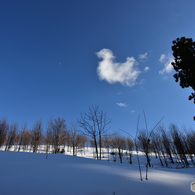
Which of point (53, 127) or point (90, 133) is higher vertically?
point (53, 127)

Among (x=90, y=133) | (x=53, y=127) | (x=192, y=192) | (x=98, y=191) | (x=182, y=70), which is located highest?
(x=182, y=70)

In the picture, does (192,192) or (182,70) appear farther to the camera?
(182,70)

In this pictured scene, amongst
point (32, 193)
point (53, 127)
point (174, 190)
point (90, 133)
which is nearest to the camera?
Result: point (32, 193)

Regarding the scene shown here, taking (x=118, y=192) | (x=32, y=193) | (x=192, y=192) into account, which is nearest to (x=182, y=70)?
(x=192, y=192)

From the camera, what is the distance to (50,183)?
2043mm

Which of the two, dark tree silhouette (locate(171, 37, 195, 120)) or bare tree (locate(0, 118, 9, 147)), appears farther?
bare tree (locate(0, 118, 9, 147))

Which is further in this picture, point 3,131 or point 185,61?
point 3,131

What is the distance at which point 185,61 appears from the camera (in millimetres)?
8133

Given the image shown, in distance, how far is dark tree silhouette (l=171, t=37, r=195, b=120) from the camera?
7818 millimetres

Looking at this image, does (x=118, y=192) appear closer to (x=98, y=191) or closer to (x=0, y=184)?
(x=98, y=191)

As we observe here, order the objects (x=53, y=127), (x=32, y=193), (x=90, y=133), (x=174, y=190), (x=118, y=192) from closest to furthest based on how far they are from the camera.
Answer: (x=32, y=193), (x=118, y=192), (x=174, y=190), (x=90, y=133), (x=53, y=127)

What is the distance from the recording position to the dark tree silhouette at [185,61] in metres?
7.82

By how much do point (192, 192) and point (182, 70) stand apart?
892cm

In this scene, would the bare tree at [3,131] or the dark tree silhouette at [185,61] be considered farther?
the bare tree at [3,131]
